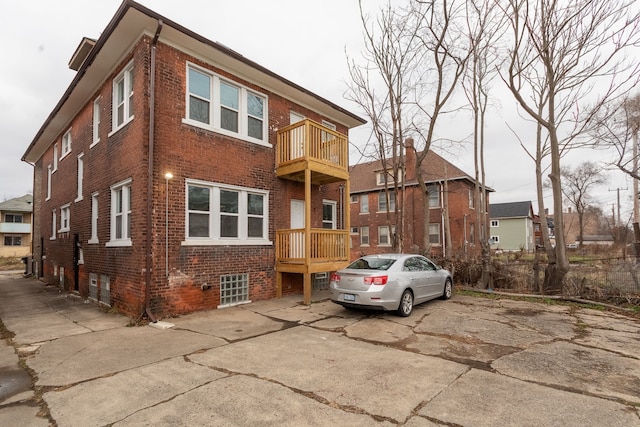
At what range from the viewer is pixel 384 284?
25.0 feet

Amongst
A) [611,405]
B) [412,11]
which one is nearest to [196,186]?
[611,405]

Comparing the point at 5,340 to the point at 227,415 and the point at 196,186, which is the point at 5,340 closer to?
the point at 196,186

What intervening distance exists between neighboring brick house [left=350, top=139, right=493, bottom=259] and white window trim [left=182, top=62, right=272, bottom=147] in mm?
15745

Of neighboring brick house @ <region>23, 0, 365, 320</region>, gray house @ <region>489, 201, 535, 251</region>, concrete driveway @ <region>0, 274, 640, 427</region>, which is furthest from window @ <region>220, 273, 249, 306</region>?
gray house @ <region>489, 201, 535, 251</region>

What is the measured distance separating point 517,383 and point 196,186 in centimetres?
809

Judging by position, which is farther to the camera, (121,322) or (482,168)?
(482,168)

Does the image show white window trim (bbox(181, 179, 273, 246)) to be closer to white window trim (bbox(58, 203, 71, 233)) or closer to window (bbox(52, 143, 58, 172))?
white window trim (bbox(58, 203, 71, 233))

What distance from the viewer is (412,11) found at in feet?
41.2

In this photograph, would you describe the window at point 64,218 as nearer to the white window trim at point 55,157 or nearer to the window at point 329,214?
the white window trim at point 55,157

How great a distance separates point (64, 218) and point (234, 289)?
9.84 metres

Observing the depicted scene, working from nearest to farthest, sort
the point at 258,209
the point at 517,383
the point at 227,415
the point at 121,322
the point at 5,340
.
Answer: the point at 227,415 < the point at 517,383 < the point at 5,340 < the point at 121,322 < the point at 258,209

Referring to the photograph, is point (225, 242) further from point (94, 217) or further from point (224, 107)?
point (94, 217)

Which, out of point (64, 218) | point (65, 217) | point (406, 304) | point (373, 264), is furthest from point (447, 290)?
point (64, 218)

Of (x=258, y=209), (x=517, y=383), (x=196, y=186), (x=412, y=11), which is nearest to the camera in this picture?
(x=517, y=383)
